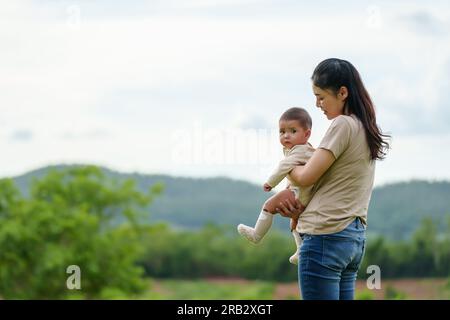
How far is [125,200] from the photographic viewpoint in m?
19.5

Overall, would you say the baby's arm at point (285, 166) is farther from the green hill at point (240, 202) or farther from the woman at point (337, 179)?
the green hill at point (240, 202)

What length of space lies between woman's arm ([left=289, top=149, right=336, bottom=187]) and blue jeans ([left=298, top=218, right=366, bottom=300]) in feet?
0.66

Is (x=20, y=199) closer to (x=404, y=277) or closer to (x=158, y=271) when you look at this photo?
(x=158, y=271)

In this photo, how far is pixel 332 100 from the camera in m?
2.86

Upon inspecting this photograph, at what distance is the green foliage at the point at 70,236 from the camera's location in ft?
55.4

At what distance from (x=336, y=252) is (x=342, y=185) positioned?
0.24 meters

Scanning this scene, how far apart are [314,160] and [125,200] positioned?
1700 cm

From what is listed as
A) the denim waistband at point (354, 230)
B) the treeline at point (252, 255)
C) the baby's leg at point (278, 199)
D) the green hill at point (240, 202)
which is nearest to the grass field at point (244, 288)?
the treeline at point (252, 255)

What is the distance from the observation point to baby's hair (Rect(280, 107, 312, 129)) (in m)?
3.07

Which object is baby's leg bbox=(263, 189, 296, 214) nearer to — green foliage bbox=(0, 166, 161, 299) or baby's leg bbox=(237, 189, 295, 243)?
baby's leg bbox=(237, 189, 295, 243)

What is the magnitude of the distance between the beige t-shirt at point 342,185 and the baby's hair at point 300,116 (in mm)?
263
